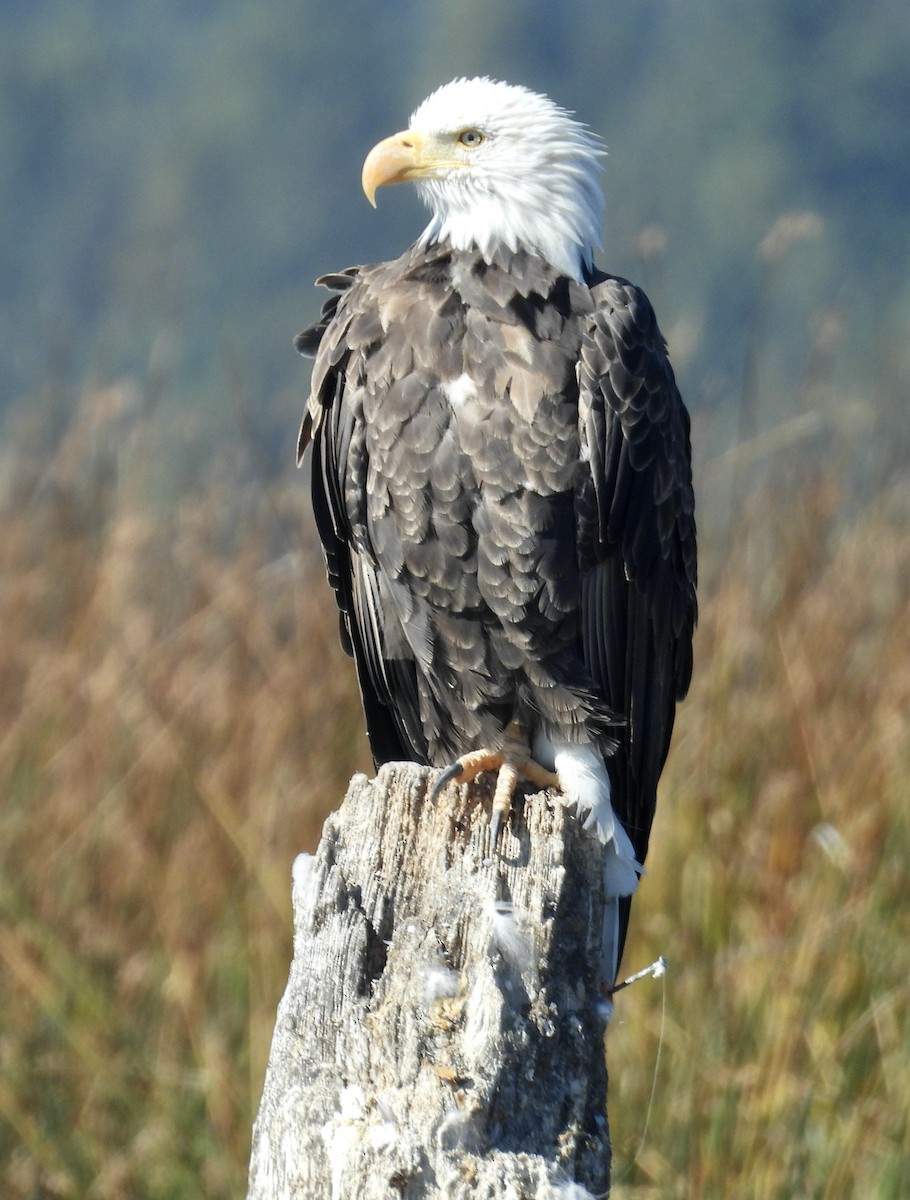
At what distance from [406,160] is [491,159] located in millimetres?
218

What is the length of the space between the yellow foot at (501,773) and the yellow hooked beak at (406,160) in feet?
4.69

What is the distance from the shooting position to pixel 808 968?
4.43 meters

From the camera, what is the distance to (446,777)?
3404 millimetres

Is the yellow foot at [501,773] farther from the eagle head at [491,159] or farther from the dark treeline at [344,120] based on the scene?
the dark treeline at [344,120]

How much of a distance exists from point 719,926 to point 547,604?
134cm

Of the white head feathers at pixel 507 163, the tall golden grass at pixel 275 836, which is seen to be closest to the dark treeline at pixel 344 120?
the tall golden grass at pixel 275 836

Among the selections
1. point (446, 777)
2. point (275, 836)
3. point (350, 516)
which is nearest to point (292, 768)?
point (275, 836)

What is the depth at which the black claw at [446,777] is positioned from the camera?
3.17 meters

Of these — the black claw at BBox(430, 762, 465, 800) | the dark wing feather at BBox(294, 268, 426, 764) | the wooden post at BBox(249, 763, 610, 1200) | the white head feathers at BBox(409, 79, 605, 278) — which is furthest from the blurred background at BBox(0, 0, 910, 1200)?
the wooden post at BBox(249, 763, 610, 1200)

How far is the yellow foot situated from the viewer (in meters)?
3.38

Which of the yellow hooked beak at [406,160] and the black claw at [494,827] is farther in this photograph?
the yellow hooked beak at [406,160]

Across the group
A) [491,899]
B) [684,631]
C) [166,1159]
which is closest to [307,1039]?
[491,899]

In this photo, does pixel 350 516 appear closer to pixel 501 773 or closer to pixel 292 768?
pixel 501 773

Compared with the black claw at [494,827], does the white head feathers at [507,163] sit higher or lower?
higher
